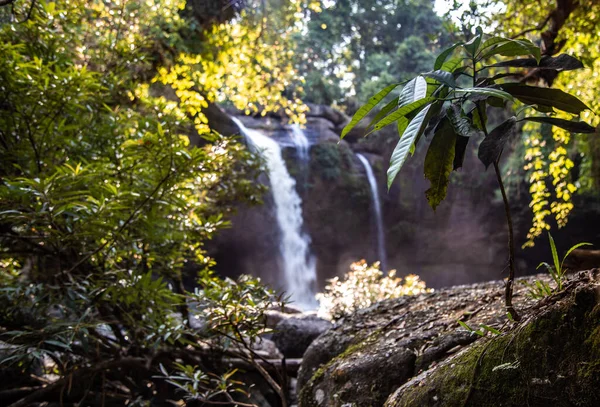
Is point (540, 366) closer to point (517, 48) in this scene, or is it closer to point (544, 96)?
point (544, 96)

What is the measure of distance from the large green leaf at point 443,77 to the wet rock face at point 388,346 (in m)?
1.02

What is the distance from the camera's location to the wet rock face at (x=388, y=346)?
190 cm

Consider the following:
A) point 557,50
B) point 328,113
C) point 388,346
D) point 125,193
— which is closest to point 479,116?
point 388,346

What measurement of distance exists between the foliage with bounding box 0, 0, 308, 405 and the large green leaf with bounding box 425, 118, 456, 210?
1262 millimetres

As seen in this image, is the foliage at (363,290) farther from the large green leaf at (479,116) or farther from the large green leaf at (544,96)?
the large green leaf at (544,96)

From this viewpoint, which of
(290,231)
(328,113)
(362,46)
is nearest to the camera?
(290,231)

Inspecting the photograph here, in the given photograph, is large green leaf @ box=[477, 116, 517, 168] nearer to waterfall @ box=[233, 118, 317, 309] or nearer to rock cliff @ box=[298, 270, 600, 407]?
rock cliff @ box=[298, 270, 600, 407]

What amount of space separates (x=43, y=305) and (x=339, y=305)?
4774 mm

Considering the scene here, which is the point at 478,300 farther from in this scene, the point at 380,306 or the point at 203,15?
the point at 203,15

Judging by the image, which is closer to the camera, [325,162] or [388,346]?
[388,346]

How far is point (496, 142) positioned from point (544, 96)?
0.17 meters

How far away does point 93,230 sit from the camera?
2.27 meters

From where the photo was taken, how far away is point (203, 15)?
558cm

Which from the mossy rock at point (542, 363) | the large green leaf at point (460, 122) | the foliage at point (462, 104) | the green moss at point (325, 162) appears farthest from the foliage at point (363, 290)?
the green moss at point (325, 162)
